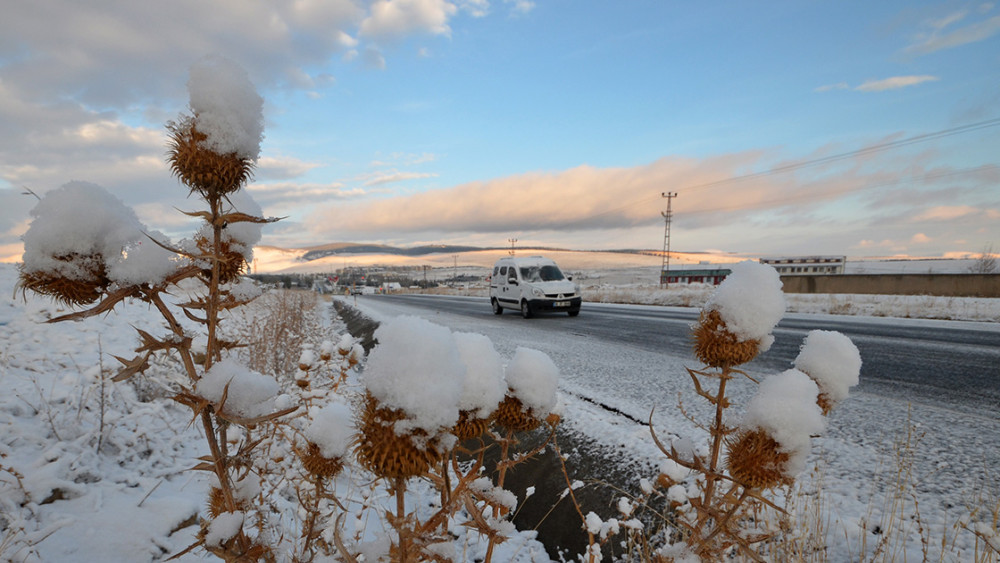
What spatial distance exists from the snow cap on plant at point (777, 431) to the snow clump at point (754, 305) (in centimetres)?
12

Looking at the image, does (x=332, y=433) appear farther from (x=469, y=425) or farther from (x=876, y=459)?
(x=876, y=459)

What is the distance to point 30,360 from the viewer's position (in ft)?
14.6

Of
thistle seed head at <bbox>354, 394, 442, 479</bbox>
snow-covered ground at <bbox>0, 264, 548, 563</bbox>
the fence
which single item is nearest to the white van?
snow-covered ground at <bbox>0, 264, 548, 563</bbox>

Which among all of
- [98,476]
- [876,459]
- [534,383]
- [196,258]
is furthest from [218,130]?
[876,459]

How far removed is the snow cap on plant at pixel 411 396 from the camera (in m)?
0.72

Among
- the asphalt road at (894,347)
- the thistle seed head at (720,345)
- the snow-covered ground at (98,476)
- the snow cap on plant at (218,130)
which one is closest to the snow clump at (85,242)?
the snow cap on plant at (218,130)

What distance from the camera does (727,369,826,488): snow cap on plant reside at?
1.02m

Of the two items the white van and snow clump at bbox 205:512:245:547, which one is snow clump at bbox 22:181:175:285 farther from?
the white van

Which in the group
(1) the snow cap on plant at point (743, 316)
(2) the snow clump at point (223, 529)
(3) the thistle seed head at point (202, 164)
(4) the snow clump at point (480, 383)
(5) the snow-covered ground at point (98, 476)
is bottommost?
(5) the snow-covered ground at point (98, 476)

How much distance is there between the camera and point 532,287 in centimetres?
1673

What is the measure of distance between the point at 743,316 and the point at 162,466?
4348 mm

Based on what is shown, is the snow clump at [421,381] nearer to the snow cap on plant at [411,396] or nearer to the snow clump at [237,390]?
the snow cap on plant at [411,396]

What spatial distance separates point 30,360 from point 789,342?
40.0 feet

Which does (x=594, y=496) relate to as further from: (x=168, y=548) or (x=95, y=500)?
(x=95, y=500)
